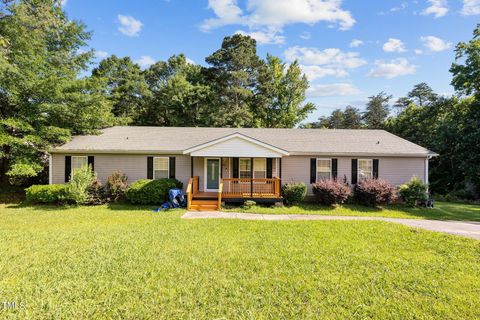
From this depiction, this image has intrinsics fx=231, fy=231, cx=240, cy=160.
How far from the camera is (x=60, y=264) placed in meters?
5.04

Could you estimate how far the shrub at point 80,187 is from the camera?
1087 centimetres

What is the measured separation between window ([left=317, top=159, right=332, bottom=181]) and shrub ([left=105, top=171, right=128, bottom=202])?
10430 millimetres

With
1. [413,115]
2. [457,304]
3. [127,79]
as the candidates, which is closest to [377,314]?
[457,304]

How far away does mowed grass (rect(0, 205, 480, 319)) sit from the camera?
3.65 m

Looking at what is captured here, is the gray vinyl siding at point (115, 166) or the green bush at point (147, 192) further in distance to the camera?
the gray vinyl siding at point (115, 166)

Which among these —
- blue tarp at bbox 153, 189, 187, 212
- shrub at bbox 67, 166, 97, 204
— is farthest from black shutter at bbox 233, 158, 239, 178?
shrub at bbox 67, 166, 97, 204

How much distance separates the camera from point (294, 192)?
11719mm

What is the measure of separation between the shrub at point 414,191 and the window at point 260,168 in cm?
720

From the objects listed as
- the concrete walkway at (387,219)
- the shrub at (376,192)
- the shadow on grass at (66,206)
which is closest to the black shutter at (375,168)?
the shrub at (376,192)

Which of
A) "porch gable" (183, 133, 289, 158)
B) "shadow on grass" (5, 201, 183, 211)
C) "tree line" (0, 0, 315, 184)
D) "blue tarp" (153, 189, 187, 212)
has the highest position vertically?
"tree line" (0, 0, 315, 184)

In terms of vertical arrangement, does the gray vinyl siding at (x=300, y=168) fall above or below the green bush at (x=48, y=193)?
above

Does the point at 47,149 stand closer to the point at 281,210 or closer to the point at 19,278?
the point at 19,278

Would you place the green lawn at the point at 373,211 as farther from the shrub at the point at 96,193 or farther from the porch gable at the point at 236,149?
the shrub at the point at 96,193

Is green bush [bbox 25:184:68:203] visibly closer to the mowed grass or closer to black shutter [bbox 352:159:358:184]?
the mowed grass
